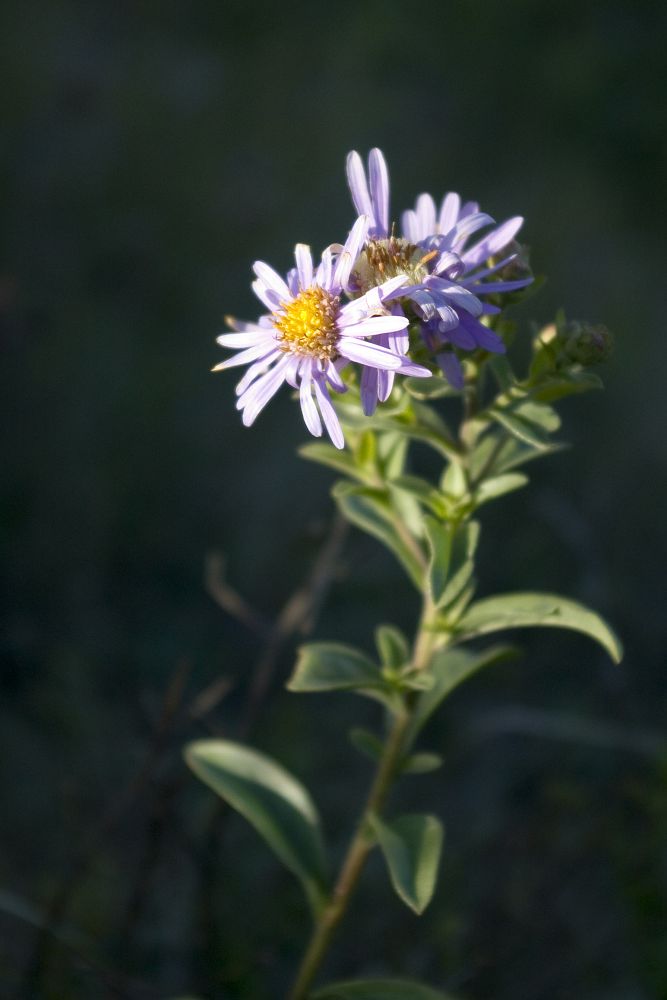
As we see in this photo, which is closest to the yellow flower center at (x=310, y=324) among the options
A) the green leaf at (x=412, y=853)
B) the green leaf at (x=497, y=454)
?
the green leaf at (x=497, y=454)

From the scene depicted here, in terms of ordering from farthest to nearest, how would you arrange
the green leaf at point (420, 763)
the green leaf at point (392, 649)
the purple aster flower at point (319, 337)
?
the green leaf at point (392, 649) < the green leaf at point (420, 763) < the purple aster flower at point (319, 337)

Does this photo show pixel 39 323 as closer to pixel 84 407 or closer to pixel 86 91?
pixel 84 407

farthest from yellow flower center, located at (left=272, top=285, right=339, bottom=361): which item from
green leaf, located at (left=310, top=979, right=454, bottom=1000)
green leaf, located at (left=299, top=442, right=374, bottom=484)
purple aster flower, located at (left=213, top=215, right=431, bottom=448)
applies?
green leaf, located at (left=310, top=979, right=454, bottom=1000)

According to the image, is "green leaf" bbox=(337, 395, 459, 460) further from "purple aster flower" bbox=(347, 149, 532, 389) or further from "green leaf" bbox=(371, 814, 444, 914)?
"green leaf" bbox=(371, 814, 444, 914)

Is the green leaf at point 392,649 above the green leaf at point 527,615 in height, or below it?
below

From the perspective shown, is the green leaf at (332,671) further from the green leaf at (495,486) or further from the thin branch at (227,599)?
the thin branch at (227,599)

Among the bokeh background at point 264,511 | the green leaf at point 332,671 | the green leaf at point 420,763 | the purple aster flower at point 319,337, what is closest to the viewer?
the purple aster flower at point 319,337

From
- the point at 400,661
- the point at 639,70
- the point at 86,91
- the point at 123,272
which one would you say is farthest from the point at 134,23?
the point at 400,661
